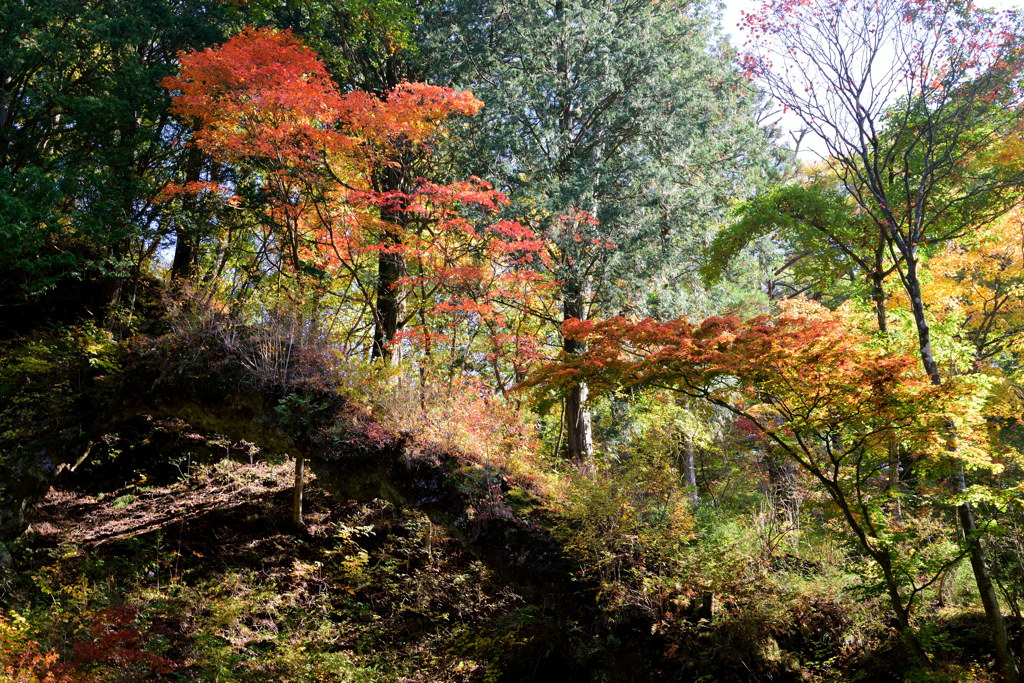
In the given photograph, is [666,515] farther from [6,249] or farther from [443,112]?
[6,249]

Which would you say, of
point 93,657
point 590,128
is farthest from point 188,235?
point 590,128

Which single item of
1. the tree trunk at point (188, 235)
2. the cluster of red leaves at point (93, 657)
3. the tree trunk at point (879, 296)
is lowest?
the cluster of red leaves at point (93, 657)

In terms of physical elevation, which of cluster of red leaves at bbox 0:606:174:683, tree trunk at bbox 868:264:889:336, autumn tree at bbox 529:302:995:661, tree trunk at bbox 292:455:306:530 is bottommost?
cluster of red leaves at bbox 0:606:174:683

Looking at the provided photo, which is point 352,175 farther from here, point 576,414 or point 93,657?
point 93,657

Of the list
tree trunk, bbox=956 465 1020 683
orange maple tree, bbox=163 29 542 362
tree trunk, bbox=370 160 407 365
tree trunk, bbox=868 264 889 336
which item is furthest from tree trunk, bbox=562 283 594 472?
tree trunk, bbox=956 465 1020 683

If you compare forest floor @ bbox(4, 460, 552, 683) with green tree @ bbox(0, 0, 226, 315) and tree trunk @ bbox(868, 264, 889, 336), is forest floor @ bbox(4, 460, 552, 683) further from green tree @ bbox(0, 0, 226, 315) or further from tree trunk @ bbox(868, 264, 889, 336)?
tree trunk @ bbox(868, 264, 889, 336)

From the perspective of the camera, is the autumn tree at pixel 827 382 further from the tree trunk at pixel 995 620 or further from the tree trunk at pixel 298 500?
the tree trunk at pixel 298 500

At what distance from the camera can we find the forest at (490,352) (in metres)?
6.14

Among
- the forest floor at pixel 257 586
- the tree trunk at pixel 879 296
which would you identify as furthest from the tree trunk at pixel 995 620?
the forest floor at pixel 257 586

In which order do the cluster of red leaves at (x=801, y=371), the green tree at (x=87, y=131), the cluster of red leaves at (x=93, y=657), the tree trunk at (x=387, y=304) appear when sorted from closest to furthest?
the cluster of red leaves at (x=93, y=657)
the cluster of red leaves at (x=801, y=371)
the green tree at (x=87, y=131)
the tree trunk at (x=387, y=304)

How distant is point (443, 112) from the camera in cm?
916

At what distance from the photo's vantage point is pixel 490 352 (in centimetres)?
1040

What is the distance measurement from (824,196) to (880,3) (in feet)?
7.18

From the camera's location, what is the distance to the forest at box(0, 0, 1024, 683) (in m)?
6.14
